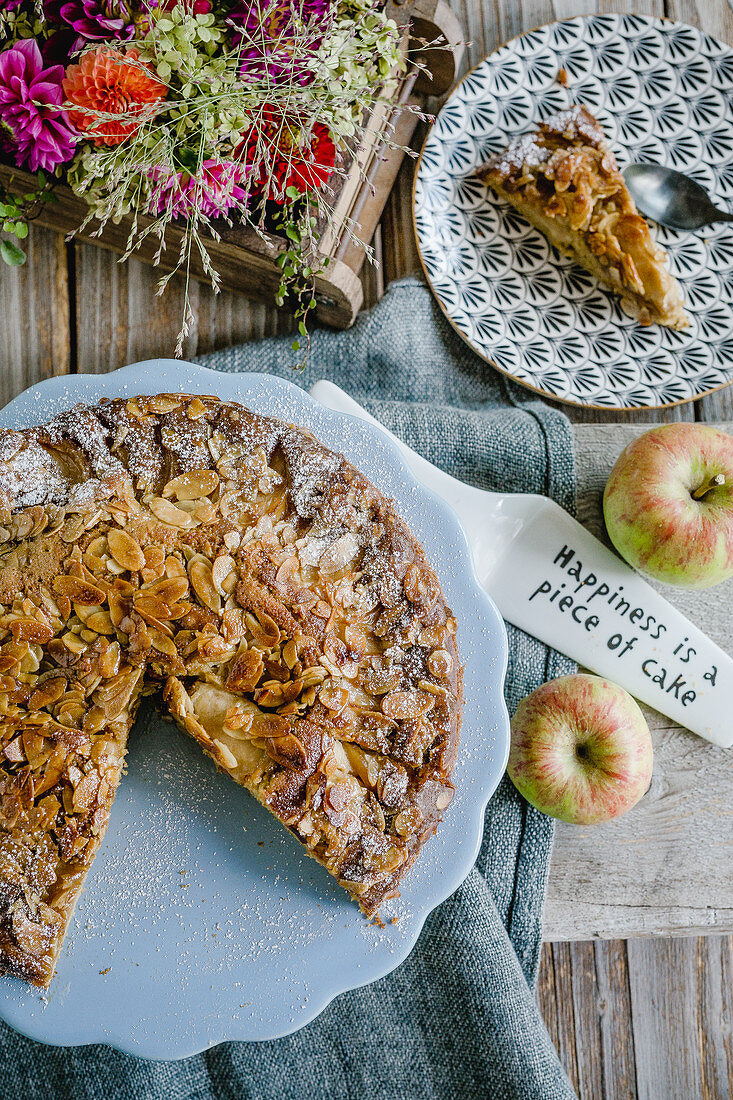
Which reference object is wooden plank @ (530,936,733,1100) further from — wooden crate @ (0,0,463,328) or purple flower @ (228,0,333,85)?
purple flower @ (228,0,333,85)

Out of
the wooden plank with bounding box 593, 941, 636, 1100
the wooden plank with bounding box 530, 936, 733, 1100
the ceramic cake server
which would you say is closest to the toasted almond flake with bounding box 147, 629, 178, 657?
the ceramic cake server

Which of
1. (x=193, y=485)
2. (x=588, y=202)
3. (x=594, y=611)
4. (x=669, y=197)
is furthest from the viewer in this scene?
(x=669, y=197)

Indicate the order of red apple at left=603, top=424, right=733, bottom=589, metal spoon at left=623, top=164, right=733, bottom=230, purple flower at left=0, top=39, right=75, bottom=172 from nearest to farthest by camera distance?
purple flower at left=0, top=39, right=75, bottom=172 → red apple at left=603, top=424, right=733, bottom=589 → metal spoon at left=623, top=164, right=733, bottom=230

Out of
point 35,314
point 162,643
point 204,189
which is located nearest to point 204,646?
point 162,643

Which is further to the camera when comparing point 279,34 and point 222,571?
point 279,34

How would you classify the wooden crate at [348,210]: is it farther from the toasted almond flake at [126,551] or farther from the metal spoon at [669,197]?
the toasted almond flake at [126,551]

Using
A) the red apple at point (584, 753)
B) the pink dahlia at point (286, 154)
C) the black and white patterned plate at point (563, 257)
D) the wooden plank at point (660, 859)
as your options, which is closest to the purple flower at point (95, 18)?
the pink dahlia at point (286, 154)

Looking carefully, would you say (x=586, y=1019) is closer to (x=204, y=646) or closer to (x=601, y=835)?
(x=601, y=835)
